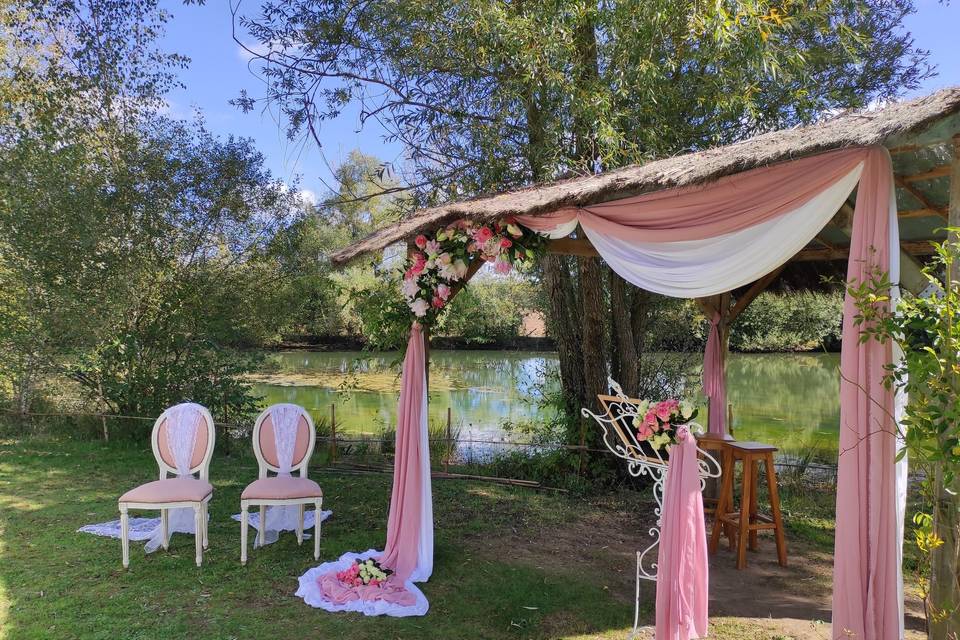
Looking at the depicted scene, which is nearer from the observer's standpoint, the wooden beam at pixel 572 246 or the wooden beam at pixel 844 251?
the wooden beam at pixel 572 246

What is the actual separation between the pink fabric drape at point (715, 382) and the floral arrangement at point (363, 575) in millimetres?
3016

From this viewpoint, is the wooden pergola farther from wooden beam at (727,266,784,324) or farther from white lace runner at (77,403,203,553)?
white lace runner at (77,403,203,553)

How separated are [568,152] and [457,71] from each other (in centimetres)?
136

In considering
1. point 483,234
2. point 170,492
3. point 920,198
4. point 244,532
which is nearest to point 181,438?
point 170,492

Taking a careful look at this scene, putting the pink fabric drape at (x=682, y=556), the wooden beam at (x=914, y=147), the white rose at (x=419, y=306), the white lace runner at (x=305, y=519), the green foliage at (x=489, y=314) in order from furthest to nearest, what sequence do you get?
1. the green foliage at (x=489, y=314)
2. the white lace runner at (x=305, y=519)
3. the white rose at (x=419, y=306)
4. the pink fabric drape at (x=682, y=556)
5. the wooden beam at (x=914, y=147)

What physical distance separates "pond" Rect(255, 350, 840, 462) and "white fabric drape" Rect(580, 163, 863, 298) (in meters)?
3.72

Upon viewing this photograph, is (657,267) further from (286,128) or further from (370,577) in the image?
(286,128)

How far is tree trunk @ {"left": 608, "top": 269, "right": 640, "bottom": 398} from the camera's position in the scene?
634 cm

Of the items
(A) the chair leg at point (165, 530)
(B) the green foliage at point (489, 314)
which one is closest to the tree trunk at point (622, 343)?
(A) the chair leg at point (165, 530)

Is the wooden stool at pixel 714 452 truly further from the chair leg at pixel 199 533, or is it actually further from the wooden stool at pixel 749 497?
the chair leg at pixel 199 533

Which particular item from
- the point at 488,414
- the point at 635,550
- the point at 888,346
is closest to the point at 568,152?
the point at 635,550

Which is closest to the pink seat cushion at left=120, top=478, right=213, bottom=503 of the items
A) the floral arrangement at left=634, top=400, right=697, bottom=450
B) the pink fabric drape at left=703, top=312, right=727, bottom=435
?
the floral arrangement at left=634, top=400, right=697, bottom=450

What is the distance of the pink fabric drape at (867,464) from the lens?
230cm

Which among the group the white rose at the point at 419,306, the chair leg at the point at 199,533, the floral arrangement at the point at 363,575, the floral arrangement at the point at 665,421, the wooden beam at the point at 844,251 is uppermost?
the wooden beam at the point at 844,251
